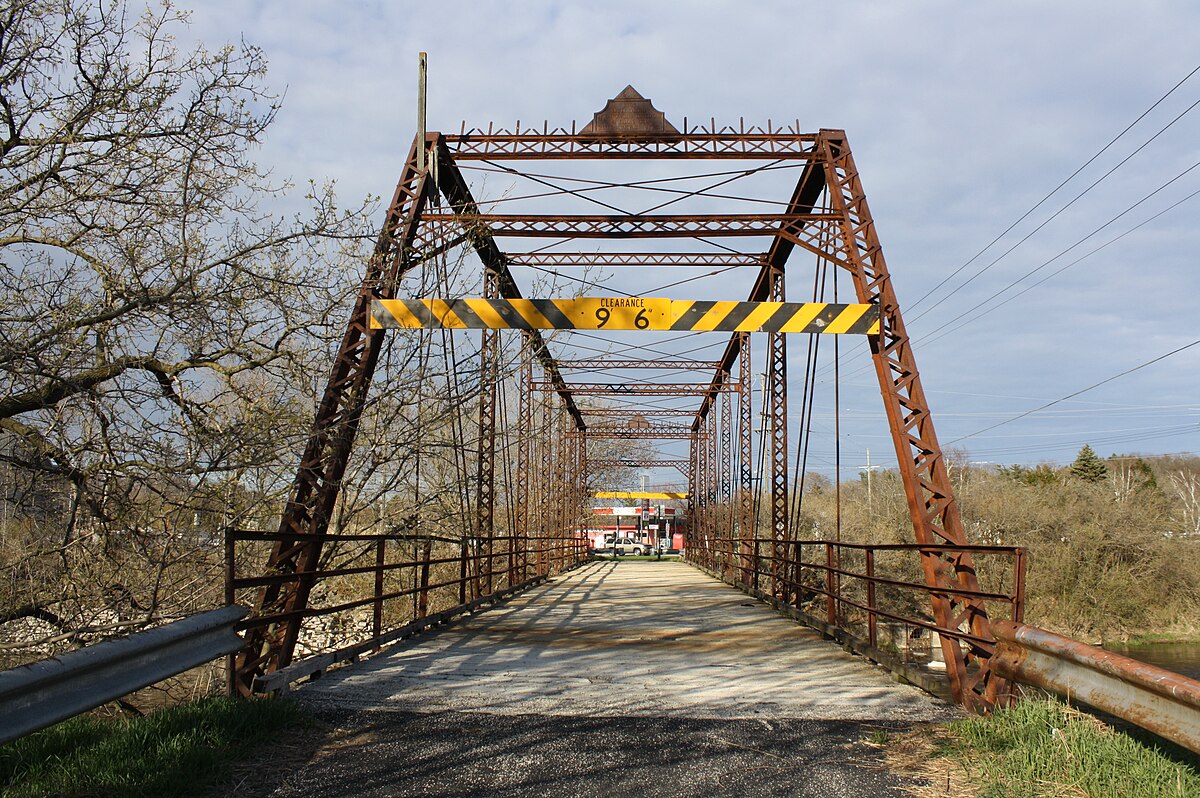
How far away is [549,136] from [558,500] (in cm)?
2194

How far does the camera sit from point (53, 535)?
7.31 metres

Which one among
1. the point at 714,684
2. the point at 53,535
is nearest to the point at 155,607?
the point at 53,535

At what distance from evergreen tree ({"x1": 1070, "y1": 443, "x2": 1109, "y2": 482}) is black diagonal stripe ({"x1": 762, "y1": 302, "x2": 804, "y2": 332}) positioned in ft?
180

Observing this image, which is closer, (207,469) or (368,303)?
(207,469)

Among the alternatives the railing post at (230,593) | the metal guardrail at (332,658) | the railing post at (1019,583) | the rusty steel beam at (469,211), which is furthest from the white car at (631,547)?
the railing post at (230,593)

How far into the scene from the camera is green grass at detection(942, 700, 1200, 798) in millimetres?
3959

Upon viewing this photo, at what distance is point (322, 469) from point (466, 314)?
277cm

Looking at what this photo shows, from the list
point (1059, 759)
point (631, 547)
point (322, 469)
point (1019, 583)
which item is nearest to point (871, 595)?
point (1019, 583)

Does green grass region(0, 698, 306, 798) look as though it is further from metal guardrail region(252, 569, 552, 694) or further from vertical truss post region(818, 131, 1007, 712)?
vertical truss post region(818, 131, 1007, 712)

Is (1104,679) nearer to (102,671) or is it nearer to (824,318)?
(102,671)

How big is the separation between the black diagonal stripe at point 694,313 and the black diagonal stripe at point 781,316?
689 mm

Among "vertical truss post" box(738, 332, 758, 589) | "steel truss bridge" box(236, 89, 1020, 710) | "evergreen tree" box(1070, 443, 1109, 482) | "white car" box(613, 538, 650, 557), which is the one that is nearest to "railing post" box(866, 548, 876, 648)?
"steel truss bridge" box(236, 89, 1020, 710)

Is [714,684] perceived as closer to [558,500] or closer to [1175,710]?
[1175,710]

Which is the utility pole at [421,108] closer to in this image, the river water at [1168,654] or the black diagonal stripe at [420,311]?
the black diagonal stripe at [420,311]
